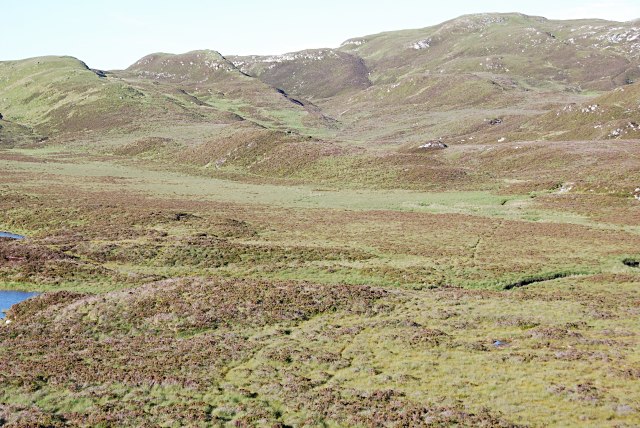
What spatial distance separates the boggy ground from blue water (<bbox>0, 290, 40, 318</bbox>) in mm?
1092

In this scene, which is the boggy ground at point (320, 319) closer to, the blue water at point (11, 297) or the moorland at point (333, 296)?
the moorland at point (333, 296)

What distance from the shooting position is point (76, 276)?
44.3 metres

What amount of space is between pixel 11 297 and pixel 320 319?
25174 mm

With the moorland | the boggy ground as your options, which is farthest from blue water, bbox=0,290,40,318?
the boggy ground

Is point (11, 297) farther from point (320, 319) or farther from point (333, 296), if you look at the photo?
point (333, 296)

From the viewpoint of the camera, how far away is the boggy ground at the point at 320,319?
72.2ft

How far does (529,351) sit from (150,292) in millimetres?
25458

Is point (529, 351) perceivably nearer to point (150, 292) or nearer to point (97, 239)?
point (150, 292)

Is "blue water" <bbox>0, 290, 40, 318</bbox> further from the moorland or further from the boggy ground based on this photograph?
the boggy ground

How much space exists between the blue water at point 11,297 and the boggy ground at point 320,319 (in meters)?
1.09

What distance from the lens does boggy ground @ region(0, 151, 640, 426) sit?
22000 millimetres

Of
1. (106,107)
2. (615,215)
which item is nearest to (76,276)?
(615,215)

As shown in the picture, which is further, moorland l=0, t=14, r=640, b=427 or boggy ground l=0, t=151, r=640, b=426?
moorland l=0, t=14, r=640, b=427

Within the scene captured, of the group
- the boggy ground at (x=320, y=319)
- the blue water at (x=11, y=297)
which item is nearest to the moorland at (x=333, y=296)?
the boggy ground at (x=320, y=319)
